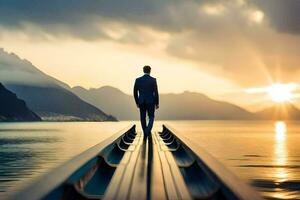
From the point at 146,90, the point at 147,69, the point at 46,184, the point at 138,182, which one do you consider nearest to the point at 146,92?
the point at 146,90

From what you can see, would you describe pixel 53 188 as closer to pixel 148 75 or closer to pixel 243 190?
pixel 243 190

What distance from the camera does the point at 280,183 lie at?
14312 millimetres

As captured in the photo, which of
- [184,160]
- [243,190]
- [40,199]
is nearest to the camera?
[40,199]

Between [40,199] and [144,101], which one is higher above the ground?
[144,101]

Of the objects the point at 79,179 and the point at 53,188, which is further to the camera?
the point at 79,179

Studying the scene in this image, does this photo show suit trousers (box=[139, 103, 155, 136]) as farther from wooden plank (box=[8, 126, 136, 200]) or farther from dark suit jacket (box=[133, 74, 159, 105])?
wooden plank (box=[8, 126, 136, 200])

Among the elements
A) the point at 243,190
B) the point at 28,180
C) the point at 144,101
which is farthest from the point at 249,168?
the point at 243,190

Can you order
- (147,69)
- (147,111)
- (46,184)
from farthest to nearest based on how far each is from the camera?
1. (147,111)
2. (147,69)
3. (46,184)

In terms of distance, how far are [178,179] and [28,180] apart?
8084mm

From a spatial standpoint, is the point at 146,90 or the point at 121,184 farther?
the point at 146,90

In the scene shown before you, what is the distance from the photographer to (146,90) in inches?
816

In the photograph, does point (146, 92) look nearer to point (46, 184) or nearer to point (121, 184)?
point (121, 184)

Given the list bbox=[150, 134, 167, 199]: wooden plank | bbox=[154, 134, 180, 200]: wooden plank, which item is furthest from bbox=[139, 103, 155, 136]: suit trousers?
bbox=[150, 134, 167, 199]: wooden plank

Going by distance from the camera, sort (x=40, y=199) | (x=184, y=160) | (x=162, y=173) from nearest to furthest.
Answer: (x=40, y=199) < (x=162, y=173) < (x=184, y=160)
